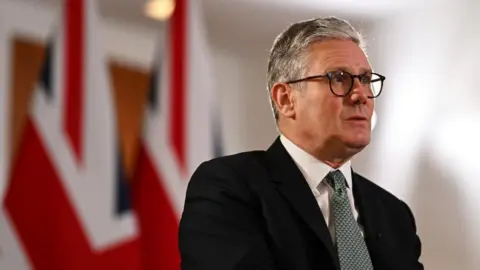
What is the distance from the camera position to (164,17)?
255 cm

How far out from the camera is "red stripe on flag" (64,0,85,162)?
2096 mm

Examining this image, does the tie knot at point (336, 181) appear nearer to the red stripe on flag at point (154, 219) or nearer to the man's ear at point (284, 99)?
the man's ear at point (284, 99)

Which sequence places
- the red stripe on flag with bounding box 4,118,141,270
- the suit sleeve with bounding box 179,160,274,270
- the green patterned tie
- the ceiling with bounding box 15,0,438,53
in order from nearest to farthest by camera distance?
the suit sleeve with bounding box 179,160,274,270
the green patterned tie
the red stripe on flag with bounding box 4,118,141,270
the ceiling with bounding box 15,0,438,53

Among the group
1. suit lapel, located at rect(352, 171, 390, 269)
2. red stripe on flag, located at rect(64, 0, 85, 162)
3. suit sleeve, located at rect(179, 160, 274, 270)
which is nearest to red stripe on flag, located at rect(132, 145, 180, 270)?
red stripe on flag, located at rect(64, 0, 85, 162)

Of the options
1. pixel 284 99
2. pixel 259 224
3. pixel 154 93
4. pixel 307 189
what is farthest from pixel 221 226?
pixel 154 93

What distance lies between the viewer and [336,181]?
1107mm

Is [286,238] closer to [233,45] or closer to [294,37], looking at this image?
[294,37]

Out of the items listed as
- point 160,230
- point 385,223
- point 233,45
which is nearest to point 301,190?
point 385,223

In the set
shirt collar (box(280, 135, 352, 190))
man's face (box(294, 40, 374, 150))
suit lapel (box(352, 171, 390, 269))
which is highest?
man's face (box(294, 40, 374, 150))

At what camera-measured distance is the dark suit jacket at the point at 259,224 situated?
0.92m

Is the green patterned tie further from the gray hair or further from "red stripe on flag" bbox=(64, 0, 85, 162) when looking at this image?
"red stripe on flag" bbox=(64, 0, 85, 162)

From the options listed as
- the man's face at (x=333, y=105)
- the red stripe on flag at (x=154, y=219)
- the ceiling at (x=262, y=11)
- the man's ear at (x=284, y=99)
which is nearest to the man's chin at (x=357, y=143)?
the man's face at (x=333, y=105)

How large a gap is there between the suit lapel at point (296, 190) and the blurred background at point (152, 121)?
1118 mm

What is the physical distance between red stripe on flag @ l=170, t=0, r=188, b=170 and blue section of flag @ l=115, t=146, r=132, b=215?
0.19 m
